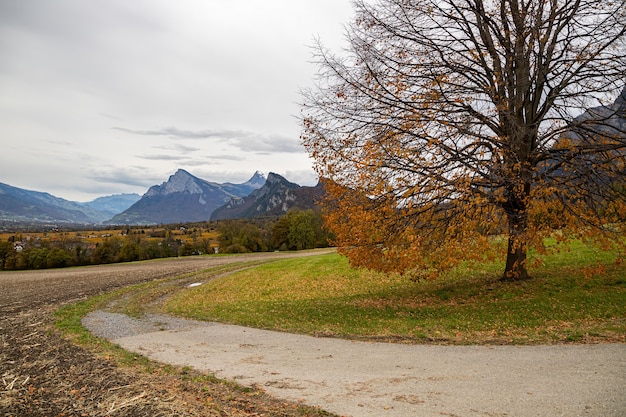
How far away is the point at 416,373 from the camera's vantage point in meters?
7.38

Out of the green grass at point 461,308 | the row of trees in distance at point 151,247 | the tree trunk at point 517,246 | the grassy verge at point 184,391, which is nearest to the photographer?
the grassy verge at point 184,391

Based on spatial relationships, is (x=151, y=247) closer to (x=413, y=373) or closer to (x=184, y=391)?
(x=184, y=391)

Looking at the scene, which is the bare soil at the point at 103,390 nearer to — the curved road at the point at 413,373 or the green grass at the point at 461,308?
the curved road at the point at 413,373

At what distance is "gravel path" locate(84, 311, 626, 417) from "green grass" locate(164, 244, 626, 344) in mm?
1142

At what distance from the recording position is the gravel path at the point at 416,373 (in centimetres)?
577

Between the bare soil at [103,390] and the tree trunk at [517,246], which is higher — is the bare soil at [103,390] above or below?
below

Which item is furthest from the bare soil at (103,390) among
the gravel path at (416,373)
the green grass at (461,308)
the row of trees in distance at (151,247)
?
the row of trees in distance at (151,247)

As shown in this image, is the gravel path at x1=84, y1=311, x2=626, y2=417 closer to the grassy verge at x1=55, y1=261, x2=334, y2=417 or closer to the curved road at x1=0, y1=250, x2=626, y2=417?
the curved road at x1=0, y1=250, x2=626, y2=417

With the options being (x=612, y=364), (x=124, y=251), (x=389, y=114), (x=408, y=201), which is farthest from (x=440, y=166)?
(x=124, y=251)

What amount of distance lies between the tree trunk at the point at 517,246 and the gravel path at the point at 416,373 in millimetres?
3420

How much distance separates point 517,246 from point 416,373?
6014 mm

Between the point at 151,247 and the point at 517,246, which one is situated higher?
the point at 517,246

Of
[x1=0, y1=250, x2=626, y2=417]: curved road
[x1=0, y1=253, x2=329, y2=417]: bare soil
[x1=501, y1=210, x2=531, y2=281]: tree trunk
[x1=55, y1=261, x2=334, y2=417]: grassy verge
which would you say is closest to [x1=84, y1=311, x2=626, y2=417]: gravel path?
[x1=0, y1=250, x2=626, y2=417]: curved road

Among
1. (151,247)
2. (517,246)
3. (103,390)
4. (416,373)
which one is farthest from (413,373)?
(151,247)
